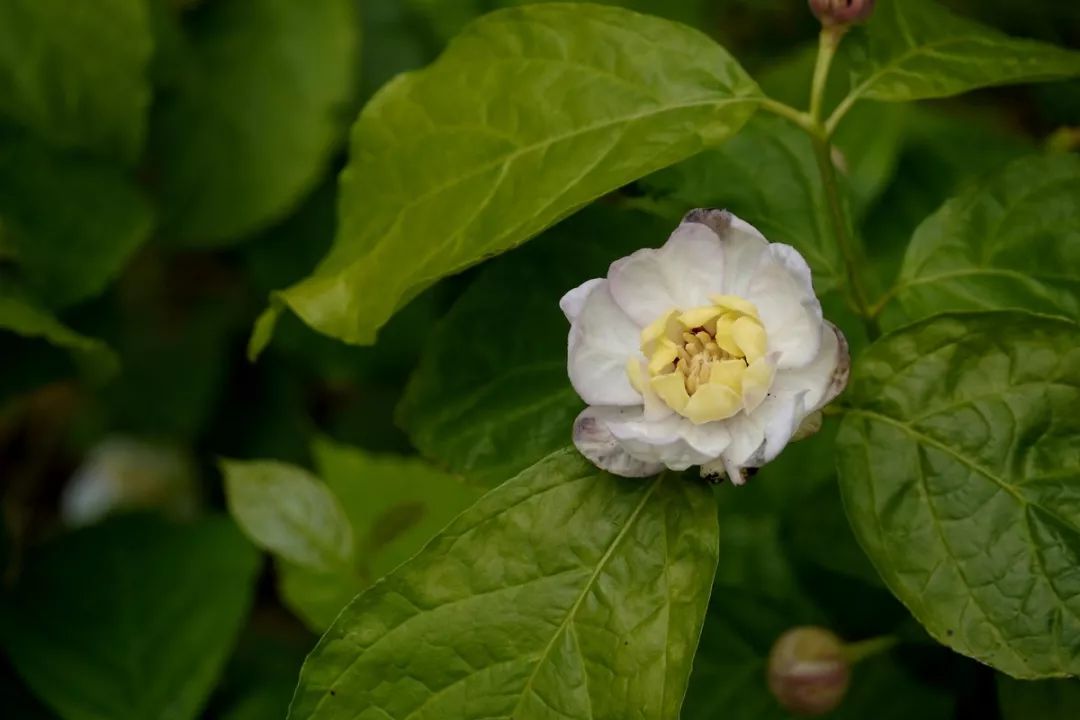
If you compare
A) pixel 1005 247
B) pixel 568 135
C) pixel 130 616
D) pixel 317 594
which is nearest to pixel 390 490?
pixel 317 594

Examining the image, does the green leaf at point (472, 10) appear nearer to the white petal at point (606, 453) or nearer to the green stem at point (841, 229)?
the green stem at point (841, 229)

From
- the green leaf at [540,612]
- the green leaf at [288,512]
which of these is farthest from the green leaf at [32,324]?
the green leaf at [540,612]

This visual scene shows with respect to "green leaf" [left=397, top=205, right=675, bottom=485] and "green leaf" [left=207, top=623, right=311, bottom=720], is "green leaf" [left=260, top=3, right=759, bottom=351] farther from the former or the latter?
"green leaf" [left=207, top=623, right=311, bottom=720]

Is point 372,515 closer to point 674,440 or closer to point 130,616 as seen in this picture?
point 130,616

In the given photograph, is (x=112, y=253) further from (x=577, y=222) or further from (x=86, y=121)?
(x=577, y=222)

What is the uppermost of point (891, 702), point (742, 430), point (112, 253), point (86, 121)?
point (742, 430)

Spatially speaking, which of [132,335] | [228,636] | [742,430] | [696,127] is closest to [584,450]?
[742,430]
